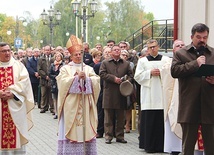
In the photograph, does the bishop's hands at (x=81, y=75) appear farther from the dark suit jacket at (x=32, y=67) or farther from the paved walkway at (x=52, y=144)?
the dark suit jacket at (x=32, y=67)

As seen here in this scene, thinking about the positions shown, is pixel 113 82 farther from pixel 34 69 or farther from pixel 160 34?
pixel 160 34

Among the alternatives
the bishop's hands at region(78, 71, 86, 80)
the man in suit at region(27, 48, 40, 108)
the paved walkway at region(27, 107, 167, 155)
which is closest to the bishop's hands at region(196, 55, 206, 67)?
the bishop's hands at region(78, 71, 86, 80)

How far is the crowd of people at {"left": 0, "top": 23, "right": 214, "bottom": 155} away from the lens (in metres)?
6.71

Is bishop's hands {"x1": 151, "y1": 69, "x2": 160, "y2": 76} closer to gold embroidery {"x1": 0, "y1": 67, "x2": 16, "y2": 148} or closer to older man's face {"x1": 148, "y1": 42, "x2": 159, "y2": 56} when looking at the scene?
older man's face {"x1": 148, "y1": 42, "x2": 159, "y2": 56}

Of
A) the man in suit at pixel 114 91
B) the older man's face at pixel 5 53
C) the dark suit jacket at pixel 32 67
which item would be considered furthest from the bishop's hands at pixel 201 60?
the dark suit jacket at pixel 32 67

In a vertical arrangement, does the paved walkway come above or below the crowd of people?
below

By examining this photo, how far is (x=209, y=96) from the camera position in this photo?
264 inches

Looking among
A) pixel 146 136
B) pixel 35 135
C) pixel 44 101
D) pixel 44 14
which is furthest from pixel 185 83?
pixel 44 14

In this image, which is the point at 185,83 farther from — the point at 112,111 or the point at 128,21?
the point at 128,21

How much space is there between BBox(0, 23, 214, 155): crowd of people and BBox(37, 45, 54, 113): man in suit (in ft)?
15.8

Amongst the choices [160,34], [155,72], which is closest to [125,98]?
[155,72]

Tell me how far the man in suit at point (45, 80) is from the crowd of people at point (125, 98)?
480 cm

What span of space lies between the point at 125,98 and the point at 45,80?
6785mm

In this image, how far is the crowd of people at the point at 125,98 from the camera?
6.71 meters
